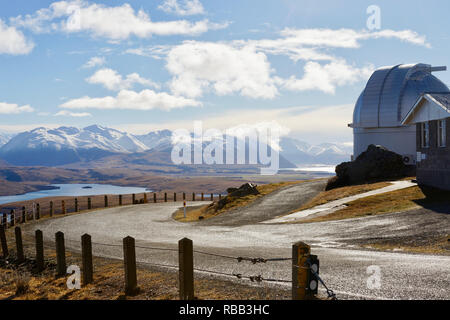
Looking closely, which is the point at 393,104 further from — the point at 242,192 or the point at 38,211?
the point at 38,211

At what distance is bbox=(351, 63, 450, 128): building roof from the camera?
4822 centimetres

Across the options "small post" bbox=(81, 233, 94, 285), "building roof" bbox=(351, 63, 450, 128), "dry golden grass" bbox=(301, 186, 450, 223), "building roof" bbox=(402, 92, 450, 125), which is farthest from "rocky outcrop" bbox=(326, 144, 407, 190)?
"small post" bbox=(81, 233, 94, 285)

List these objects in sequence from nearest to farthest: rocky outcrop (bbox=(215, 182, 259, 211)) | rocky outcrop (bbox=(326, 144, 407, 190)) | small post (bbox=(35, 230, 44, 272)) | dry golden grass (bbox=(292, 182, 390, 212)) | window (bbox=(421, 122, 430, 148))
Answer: small post (bbox=(35, 230, 44, 272)) → window (bbox=(421, 122, 430, 148)) → dry golden grass (bbox=(292, 182, 390, 212)) → rocky outcrop (bbox=(215, 182, 259, 211)) → rocky outcrop (bbox=(326, 144, 407, 190))

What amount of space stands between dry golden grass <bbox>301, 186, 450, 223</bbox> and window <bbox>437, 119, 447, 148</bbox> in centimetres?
311

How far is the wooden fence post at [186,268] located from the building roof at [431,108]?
21947 mm

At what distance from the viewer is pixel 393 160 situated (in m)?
36.9

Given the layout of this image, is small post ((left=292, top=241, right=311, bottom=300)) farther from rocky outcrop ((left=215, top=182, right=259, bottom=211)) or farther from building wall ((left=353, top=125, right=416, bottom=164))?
building wall ((left=353, top=125, right=416, bottom=164))

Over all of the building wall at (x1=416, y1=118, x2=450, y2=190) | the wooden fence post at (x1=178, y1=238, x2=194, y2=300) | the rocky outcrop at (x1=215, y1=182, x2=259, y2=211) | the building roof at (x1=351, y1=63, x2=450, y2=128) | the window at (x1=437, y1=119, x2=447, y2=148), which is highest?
the building roof at (x1=351, y1=63, x2=450, y2=128)

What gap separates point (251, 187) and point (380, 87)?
2355 cm

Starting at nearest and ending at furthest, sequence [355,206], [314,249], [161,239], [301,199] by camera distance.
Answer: [314,249] → [161,239] → [355,206] → [301,199]

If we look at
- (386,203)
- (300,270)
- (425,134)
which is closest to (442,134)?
(425,134)

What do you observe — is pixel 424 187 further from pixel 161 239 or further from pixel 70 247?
pixel 70 247

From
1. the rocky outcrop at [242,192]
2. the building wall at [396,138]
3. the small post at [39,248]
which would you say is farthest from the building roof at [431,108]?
the small post at [39,248]
